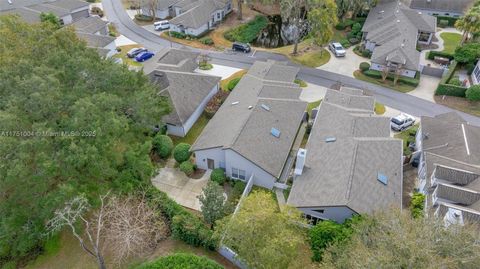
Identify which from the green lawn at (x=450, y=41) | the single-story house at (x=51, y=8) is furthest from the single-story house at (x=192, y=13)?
the green lawn at (x=450, y=41)

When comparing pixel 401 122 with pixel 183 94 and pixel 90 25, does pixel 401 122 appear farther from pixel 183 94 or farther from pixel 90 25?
pixel 90 25

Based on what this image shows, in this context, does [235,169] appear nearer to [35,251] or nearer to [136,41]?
[35,251]

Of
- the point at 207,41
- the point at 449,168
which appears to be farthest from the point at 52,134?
the point at 207,41

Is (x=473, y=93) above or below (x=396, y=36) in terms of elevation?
below

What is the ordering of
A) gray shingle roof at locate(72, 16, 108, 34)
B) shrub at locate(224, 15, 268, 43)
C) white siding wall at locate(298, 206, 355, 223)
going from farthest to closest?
shrub at locate(224, 15, 268, 43) → gray shingle roof at locate(72, 16, 108, 34) → white siding wall at locate(298, 206, 355, 223)

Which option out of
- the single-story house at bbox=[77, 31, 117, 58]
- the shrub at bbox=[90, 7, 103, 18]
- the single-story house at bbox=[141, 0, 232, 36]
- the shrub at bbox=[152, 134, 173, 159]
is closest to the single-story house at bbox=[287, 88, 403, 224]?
the shrub at bbox=[152, 134, 173, 159]

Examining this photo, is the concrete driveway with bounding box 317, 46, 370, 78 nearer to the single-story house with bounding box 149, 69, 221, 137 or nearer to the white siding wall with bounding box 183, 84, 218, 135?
the white siding wall with bounding box 183, 84, 218, 135
